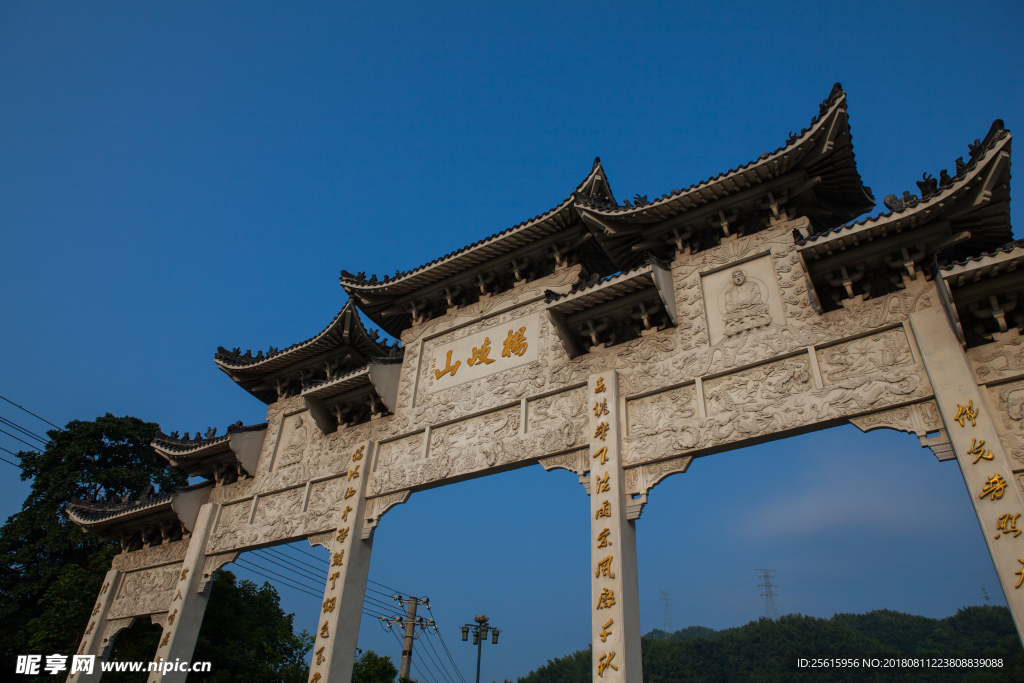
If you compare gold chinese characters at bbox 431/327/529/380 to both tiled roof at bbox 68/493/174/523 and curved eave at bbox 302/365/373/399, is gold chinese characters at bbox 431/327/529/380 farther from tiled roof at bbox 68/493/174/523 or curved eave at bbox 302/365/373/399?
tiled roof at bbox 68/493/174/523

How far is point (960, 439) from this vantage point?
602 cm

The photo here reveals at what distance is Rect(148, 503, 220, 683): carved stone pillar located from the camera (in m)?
11.0

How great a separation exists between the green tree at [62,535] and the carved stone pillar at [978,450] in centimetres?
1620

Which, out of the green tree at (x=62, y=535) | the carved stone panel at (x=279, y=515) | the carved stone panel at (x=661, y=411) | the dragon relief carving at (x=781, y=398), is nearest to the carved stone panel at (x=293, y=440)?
the carved stone panel at (x=279, y=515)

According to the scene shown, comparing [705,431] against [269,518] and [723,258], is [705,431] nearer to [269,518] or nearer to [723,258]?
[723,258]

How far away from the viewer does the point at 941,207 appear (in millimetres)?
6531

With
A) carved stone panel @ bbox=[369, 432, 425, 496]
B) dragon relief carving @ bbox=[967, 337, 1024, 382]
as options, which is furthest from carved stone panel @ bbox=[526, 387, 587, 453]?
dragon relief carving @ bbox=[967, 337, 1024, 382]

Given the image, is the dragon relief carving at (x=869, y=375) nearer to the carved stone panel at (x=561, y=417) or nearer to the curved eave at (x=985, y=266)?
the curved eave at (x=985, y=266)

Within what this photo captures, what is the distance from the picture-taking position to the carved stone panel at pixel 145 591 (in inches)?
480

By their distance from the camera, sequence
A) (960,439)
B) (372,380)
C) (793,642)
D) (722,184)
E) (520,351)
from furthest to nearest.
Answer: (793,642)
(372,380)
(520,351)
(722,184)
(960,439)

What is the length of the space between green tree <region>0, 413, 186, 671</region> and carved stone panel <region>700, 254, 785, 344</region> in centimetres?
1416

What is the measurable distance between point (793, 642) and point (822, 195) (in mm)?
31294

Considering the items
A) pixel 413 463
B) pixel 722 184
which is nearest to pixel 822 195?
pixel 722 184

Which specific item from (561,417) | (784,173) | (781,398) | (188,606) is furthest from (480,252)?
(188,606)
